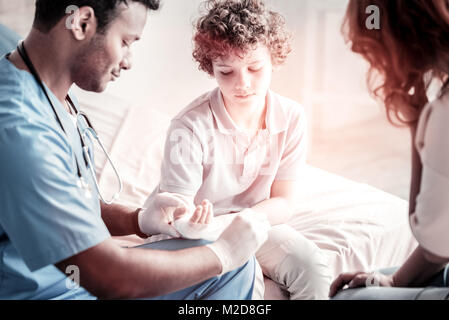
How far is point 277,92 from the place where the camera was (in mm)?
1103

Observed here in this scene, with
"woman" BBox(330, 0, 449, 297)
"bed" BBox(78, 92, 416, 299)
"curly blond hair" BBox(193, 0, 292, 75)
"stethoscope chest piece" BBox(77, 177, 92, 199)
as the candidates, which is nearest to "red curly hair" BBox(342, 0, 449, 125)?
"woman" BBox(330, 0, 449, 297)

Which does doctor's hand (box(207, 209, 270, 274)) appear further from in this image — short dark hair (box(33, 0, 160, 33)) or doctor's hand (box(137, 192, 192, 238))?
short dark hair (box(33, 0, 160, 33))

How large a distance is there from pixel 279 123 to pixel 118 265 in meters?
0.43

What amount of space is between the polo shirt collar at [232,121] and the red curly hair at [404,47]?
0.21 m

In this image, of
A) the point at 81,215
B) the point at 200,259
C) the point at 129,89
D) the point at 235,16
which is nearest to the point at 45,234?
the point at 81,215

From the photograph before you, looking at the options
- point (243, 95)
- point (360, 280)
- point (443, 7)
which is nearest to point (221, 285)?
point (360, 280)

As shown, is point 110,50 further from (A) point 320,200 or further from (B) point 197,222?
(A) point 320,200

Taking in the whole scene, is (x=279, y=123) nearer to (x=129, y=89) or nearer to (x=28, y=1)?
(x=129, y=89)

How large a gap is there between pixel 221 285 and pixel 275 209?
0.19 metres

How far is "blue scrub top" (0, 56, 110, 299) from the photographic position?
0.82m

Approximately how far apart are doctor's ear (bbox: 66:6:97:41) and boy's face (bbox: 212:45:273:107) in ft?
0.76

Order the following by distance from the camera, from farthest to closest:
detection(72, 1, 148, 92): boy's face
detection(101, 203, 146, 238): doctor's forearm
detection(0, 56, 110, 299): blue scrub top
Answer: detection(101, 203, 146, 238): doctor's forearm
detection(72, 1, 148, 92): boy's face
detection(0, 56, 110, 299): blue scrub top

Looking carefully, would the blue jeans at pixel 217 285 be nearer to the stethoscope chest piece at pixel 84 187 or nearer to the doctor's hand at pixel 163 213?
the doctor's hand at pixel 163 213

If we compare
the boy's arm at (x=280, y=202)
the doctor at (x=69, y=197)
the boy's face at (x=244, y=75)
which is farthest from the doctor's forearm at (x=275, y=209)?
the boy's face at (x=244, y=75)
